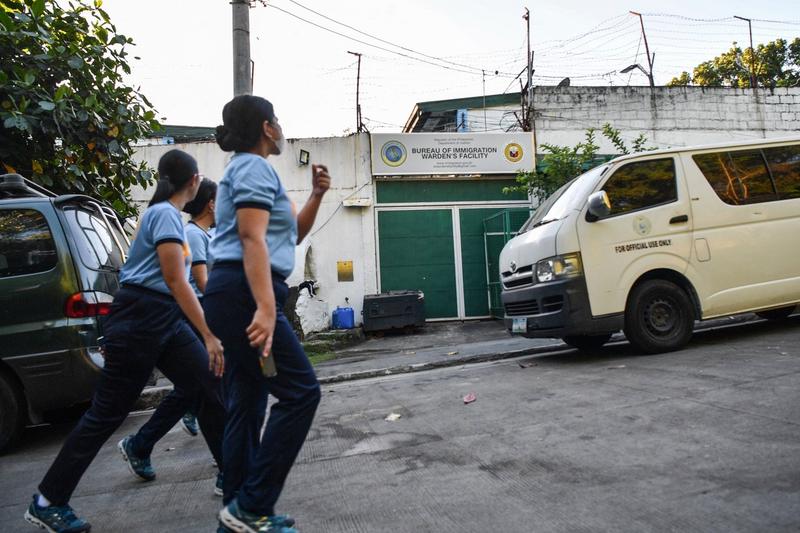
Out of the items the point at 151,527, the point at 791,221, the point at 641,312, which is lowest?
the point at 151,527

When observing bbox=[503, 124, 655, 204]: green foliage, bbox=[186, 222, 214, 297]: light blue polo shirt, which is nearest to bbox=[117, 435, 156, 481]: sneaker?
bbox=[186, 222, 214, 297]: light blue polo shirt

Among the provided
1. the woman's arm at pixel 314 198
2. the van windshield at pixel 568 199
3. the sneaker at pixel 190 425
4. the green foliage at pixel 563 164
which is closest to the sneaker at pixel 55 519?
the woman's arm at pixel 314 198

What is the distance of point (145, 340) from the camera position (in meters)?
3.12

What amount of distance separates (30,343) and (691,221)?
246 inches

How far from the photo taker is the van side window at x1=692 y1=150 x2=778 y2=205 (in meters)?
6.77

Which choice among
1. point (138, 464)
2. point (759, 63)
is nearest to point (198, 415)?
point (138, 464)

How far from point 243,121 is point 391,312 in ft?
34.3

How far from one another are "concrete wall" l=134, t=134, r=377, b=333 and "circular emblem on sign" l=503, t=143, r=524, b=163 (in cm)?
333

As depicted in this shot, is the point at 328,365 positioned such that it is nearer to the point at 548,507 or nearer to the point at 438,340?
the point at 438,340

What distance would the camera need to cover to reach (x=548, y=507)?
2662 millimetres

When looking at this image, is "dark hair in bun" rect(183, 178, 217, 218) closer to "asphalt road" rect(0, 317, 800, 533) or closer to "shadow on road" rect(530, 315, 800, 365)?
"asphalt road" rect(0, 317, 800, 533)

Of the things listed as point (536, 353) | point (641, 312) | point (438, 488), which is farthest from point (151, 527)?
point (536, 353)

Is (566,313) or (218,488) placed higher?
(566,313)

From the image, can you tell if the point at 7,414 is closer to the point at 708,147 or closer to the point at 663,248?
the point at 663,248
